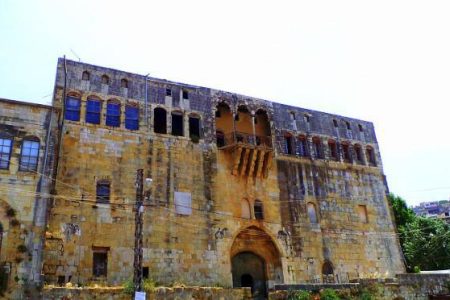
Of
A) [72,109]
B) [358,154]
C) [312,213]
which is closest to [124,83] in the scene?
[72,109]

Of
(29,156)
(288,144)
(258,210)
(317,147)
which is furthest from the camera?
(317,147)

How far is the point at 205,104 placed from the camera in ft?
89.6

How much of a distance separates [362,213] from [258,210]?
8841 mm

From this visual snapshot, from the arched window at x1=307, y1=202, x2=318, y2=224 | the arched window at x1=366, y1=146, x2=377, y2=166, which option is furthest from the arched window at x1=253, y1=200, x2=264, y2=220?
the arched window at x1=366, y1=146, x2=377, y2=166

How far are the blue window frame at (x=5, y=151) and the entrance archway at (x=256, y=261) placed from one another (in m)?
12.9

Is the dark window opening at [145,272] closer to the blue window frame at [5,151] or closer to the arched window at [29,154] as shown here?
the arched window at [29,154]

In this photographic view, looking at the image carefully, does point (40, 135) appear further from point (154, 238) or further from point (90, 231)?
point (154, 238)

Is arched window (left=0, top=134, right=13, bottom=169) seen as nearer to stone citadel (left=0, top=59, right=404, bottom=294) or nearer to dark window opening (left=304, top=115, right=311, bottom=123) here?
stone citadel (left=0, top=59, right=404, bottom=294)

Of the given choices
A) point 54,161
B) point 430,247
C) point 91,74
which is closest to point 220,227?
point 54,161

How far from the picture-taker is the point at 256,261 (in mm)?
26312

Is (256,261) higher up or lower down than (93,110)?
lower down

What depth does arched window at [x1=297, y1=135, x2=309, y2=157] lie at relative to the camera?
2994 cm

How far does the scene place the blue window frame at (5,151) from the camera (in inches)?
738

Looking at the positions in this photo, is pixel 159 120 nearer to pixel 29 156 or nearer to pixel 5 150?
pixel 29 156
